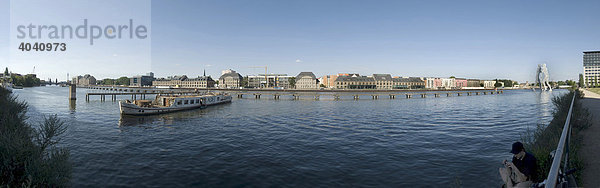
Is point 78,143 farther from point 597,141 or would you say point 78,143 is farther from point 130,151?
point 597,141

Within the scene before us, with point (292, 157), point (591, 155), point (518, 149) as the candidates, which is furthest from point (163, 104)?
point (591, 155)

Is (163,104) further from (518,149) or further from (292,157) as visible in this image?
(518,149)

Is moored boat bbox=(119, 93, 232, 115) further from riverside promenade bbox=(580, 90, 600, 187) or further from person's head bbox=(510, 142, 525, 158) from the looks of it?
riverside promenade bbox=(580, 90, 600, 187)

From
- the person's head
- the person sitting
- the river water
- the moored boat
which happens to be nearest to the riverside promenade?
the river water

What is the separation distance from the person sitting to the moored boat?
43.5m

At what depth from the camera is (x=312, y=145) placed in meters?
20.3

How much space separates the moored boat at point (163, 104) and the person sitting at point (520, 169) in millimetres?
43500

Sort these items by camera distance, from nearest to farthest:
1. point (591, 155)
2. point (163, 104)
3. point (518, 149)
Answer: point (518, 149) < point (591, 155) < point (163, 104)

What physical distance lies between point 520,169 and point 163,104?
5128cm

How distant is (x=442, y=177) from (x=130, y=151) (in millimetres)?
19291

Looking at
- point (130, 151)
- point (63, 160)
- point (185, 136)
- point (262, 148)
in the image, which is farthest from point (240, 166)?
point (185, 136)

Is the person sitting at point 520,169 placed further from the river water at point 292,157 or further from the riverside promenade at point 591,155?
the river water at point 292,157

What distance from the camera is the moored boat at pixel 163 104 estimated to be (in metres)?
39.3

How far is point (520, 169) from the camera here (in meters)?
7.50
